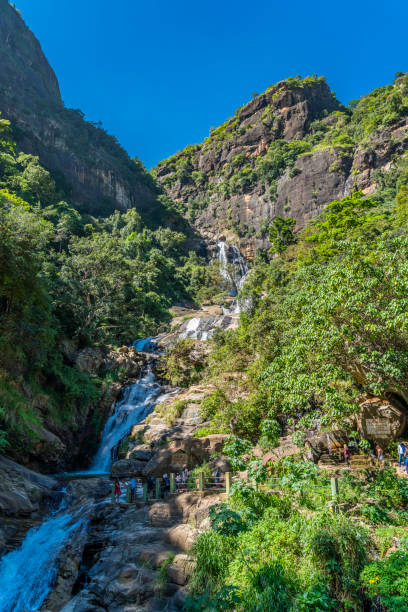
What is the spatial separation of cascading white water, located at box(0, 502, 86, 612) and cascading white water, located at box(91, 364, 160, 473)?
28.0 ft

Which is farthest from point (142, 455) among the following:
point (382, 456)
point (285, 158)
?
point (285, 158)

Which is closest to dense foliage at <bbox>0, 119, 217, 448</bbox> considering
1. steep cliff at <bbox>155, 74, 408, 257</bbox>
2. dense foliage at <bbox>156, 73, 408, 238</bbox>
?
steep cliff at <bbox>155, 74, 408, 257</bbox>

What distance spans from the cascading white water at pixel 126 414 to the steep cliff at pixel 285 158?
3769cm

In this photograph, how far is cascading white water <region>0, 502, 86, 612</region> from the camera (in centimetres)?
762

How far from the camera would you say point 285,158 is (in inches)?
2301

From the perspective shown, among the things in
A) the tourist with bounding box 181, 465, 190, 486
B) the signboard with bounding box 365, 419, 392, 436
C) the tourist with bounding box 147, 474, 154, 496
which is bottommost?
the tourist with bounding box 147, 474, 154, 496

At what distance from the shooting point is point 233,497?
861 centimetres

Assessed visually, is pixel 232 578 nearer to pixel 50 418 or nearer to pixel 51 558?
pixel 51 558

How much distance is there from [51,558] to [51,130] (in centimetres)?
6206

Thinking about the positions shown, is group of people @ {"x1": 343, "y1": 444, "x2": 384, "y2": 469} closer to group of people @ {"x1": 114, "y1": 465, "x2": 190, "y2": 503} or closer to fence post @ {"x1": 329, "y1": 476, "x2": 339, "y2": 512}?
fence post @ {"x1": 329, "y1": 476, "x2": 339, "y2": 512}

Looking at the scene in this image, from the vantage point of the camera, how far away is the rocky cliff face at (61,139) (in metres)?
52.5

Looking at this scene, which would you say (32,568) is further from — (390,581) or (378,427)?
(378,427)

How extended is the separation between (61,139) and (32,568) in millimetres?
61705

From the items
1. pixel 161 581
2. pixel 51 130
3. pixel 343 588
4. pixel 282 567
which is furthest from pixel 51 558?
pixel 51 130
